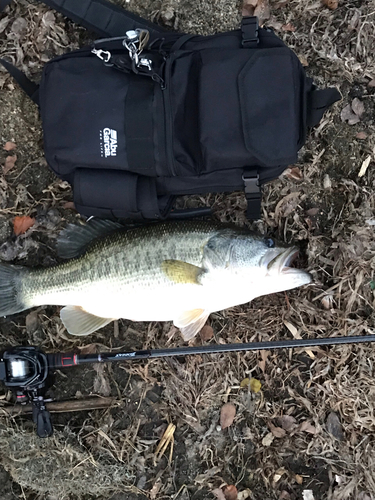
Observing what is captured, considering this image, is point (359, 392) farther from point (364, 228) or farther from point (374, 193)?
point (374, 193)

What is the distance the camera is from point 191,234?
3150mm

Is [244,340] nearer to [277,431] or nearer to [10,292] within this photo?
[277,431]

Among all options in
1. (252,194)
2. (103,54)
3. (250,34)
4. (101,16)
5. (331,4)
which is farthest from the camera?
(331,4)

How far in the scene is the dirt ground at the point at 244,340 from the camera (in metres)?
3.45

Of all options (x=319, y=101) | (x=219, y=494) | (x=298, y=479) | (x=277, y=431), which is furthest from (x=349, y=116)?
(x=219, y=494)

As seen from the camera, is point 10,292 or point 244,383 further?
point 244,383

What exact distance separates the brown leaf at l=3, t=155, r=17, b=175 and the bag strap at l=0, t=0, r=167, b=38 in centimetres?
124

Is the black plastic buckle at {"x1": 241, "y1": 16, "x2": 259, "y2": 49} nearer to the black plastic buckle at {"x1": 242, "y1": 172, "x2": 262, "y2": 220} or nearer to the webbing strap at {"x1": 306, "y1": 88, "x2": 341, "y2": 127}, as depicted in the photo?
the webbing strap at {"x1": 306, "y1": 88, "x2": 341, "y2": 127}

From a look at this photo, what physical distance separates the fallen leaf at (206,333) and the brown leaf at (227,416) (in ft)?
2.03

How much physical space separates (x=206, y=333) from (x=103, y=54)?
2.31 metres

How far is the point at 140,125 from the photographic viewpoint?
9.05 ft

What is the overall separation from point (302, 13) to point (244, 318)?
2631 millimetres

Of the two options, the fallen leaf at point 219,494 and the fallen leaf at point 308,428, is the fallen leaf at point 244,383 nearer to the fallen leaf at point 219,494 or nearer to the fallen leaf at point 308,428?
the fallen leaf at point 308,428

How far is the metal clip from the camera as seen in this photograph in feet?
9.28
